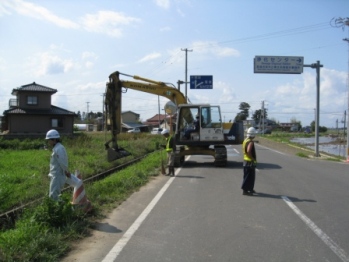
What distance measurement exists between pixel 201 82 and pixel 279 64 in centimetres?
1149

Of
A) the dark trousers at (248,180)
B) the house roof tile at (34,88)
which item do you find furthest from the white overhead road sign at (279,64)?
the house roof tile at (34,88)

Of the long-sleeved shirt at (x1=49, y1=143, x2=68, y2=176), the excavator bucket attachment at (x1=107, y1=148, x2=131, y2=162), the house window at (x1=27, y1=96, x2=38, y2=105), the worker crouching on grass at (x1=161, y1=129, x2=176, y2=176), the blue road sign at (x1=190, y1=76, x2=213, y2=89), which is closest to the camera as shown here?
the long-sleeved shirt at (x1=49, y1=143, x2=68, y2=176)

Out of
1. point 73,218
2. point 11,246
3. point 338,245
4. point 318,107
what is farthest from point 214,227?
point 318,107

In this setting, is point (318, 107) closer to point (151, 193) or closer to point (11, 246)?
point (151, 193)

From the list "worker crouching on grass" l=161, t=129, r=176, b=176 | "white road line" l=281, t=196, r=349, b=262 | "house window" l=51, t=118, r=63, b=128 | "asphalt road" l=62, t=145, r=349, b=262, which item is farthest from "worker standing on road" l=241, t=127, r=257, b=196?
"house window" l=51, t=118, r=63, b=128

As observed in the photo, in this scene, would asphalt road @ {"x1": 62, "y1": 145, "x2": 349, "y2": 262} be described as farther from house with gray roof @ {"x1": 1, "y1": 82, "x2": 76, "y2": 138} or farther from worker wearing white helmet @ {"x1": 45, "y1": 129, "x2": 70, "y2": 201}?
house with gray roof @ {"x1": 1, "y1": 82, "x2": 76, "y2": 138}

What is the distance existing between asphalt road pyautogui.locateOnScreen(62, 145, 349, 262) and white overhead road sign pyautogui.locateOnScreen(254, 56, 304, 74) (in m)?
17.5

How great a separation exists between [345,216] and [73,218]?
5.41m

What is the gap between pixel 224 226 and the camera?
721cm

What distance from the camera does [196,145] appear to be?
18.8 m

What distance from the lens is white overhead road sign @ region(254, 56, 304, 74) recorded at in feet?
91.9

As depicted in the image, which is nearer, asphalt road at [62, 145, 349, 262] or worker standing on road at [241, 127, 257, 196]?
asphalt road at [62, 145, 349, 262]

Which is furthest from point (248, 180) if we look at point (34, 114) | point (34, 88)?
point (34, 88)

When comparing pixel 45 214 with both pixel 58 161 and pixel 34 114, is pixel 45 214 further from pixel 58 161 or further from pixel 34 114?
pixel 34 114
